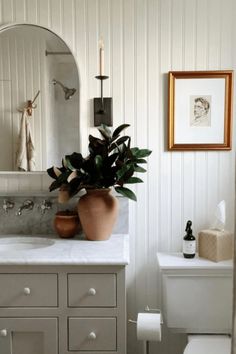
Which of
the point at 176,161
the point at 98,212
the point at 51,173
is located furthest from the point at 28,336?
the point at 176,161

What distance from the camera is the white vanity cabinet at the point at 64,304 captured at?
1699mm

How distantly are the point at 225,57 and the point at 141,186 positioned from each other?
84cm

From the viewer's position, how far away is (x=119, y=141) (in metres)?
1.92

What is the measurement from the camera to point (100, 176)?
1.88m

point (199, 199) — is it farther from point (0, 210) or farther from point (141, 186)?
point (0, 210)

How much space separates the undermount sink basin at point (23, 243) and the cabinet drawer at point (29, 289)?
33 cm

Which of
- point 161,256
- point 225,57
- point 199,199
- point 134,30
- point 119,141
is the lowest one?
point 161,256

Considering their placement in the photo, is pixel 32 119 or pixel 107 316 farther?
pixel 32 119

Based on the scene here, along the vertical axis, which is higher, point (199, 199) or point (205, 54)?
point (205, 54)

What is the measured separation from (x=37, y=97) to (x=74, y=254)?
36.4 inches

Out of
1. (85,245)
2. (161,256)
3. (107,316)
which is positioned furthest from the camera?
(161,256)

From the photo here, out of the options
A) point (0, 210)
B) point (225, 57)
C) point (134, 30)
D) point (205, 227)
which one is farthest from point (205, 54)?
point (0, 210)

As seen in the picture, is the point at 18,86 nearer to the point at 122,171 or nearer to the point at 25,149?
the point at 25,149

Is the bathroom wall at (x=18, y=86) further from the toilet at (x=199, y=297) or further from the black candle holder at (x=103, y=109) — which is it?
the toilet at (x=199, y=297)
